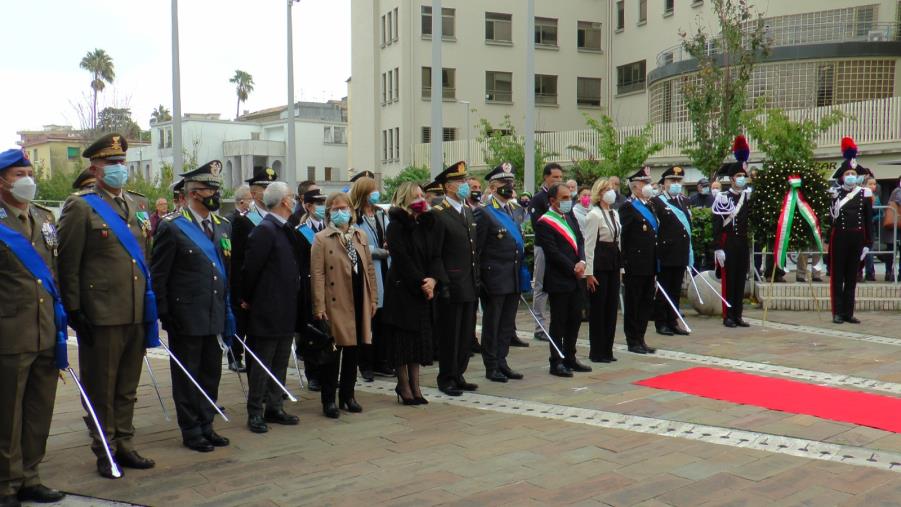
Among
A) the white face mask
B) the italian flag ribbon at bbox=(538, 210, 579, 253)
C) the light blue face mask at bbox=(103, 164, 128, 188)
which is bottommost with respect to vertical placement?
the italian flag ribbon at bbox=(538, 210, 579, 253)

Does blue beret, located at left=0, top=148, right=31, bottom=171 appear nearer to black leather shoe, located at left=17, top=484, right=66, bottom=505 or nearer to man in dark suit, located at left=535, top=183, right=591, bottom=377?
black leather shoe, located at left=17, top=484, right=66, bottom=505

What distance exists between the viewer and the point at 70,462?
6188 millimetres

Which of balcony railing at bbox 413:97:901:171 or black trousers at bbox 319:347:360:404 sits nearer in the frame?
black trousers at bbox 319:347:360:404

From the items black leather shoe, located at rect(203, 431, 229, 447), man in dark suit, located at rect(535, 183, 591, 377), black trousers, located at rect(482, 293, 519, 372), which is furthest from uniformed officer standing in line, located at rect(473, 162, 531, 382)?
black leather shoe, located at rect(203, 431, 229, 447)

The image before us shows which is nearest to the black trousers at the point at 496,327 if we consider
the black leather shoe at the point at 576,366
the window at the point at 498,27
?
the black leather shoe at the point at 576,366

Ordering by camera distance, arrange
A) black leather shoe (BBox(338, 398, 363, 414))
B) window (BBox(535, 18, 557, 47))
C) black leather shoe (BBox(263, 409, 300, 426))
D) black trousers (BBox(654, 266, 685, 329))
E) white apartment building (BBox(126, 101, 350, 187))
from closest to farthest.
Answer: black leather shoe (BBox(263, 409, 300, 426))
black leather shoe (BBox(338, 398, 363, 414))
black trousers (BBox(654, 266, 685, 329))
window (BBox(535, 18, 557, 47))
white apartment building (BBox(126, 101, 350, 187))

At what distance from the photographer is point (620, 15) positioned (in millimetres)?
46562

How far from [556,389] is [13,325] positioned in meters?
4.91

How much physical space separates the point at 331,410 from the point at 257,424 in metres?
0.70

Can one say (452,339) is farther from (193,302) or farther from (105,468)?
(105,468)

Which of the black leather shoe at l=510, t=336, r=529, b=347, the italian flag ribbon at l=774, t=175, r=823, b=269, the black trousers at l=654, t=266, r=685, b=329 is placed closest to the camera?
the black leather shoe at l=510, t=336, r=529, b=347

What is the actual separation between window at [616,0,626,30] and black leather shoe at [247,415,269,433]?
4268 centimetres

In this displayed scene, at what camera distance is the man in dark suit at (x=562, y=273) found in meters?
8.92

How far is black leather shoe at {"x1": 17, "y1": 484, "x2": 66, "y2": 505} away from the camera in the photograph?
5320mm
